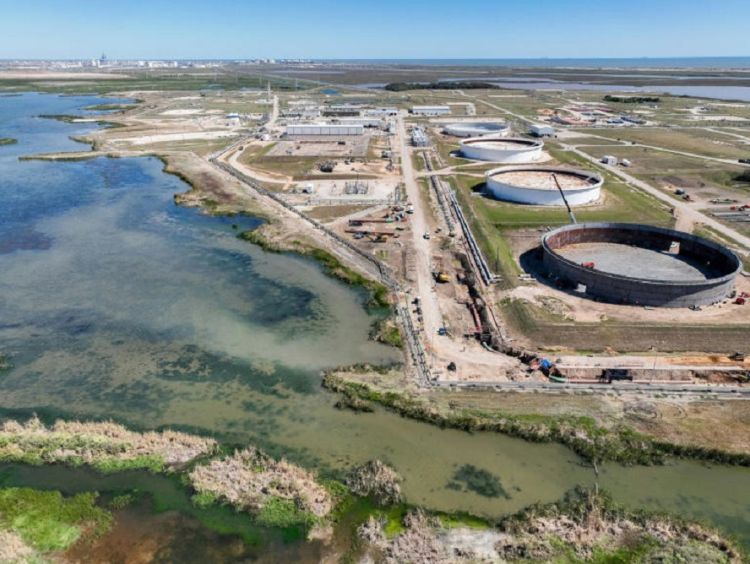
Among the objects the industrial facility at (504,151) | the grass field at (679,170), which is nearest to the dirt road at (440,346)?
the industrial facility at (504,151)

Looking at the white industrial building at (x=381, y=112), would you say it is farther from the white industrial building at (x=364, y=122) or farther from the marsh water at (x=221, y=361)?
the marsh water at (x=221, y=361)

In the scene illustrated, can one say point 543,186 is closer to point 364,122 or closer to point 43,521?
point 43,521

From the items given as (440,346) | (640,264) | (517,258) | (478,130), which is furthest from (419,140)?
(440,346)

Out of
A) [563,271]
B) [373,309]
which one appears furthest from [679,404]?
[373,309]

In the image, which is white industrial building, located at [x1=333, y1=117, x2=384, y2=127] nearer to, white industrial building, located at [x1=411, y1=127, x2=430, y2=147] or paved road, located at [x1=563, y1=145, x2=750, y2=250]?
white industrial building, located at [x1=411, y1=127, x2=430, y2=147]

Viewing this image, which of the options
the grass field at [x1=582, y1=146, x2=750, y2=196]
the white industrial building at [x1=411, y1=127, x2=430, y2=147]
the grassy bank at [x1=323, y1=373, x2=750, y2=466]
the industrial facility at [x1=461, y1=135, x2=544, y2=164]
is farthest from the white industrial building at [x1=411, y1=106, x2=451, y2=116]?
the grassy bank at [x1=323, y1=373, x2=750, y2=466]

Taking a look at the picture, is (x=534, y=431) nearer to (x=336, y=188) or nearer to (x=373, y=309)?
(x=373, y=309)

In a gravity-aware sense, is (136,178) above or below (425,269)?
above
